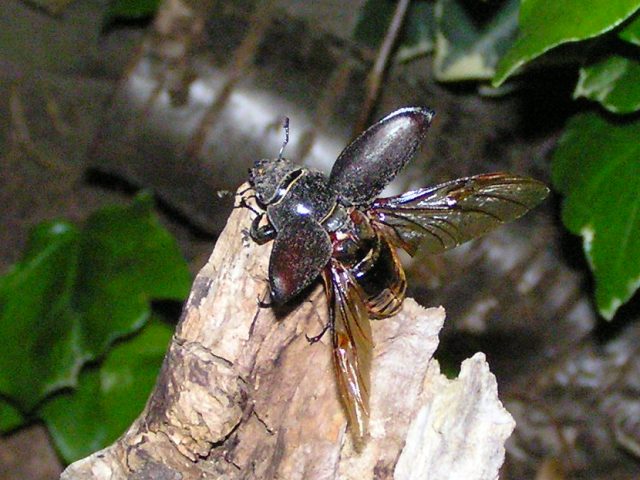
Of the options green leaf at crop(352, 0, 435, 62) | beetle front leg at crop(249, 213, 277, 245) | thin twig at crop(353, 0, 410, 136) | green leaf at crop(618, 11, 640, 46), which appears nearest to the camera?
beetle front leg at crop(249, 213, 277, 245)

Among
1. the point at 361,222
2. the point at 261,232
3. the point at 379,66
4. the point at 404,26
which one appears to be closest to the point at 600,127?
the point at 379,66

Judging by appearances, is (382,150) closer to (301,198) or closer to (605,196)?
(301,198)

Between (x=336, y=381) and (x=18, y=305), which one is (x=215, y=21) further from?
(x=336, y=381)

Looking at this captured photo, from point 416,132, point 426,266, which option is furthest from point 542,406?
point 416,132

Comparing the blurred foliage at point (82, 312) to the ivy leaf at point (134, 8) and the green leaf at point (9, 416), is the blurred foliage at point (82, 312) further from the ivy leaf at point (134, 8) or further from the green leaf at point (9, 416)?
the ivy leaf at point (134, 8)

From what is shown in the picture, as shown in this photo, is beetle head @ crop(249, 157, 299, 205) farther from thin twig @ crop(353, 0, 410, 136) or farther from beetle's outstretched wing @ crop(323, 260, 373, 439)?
A: thin twig @ crop(353, 0, 410, 136)

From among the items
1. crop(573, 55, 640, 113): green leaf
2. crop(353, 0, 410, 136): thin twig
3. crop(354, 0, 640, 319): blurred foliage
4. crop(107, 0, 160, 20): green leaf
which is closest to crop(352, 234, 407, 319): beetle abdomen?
crop(354, 0, 640, 319): blurred foliage
